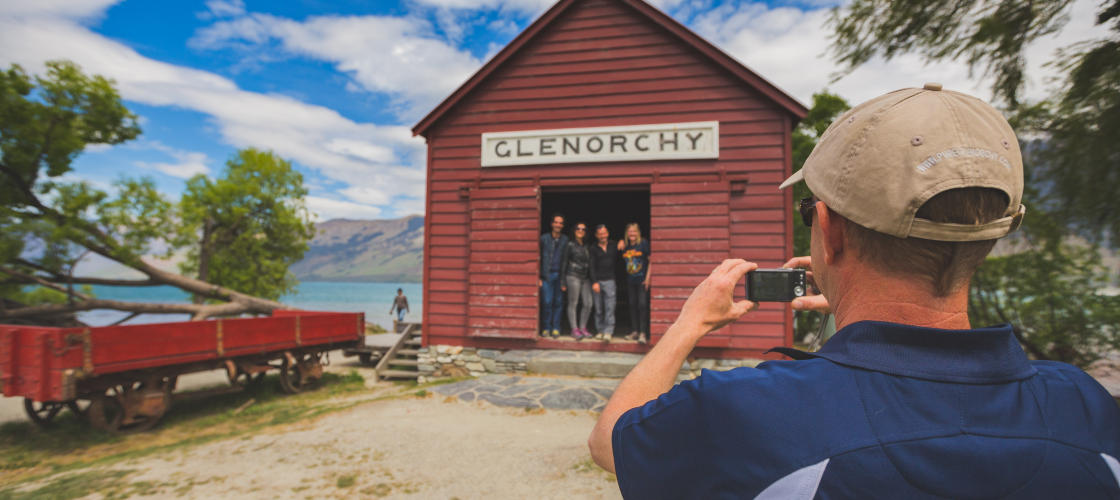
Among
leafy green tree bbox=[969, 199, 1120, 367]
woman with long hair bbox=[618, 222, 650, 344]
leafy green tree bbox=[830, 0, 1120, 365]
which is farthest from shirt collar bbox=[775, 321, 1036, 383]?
leafy green tree bbox=[969, 199, 1120, 367]

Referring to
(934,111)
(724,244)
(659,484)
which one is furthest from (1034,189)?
(659,484)

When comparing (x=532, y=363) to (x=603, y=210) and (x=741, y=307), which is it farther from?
(x=741, y=307)

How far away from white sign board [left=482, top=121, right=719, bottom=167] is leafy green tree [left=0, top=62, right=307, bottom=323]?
11.4 m

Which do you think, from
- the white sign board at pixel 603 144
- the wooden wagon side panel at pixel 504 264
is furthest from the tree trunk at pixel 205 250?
the white sign board at pixel 603 144

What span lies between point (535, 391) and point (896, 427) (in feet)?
23.5

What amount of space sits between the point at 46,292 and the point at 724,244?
21.0m

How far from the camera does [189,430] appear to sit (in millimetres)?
7273

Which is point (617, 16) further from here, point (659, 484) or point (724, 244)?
point (659, 484)

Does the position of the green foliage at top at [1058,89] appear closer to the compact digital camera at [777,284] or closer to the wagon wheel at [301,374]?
the compact digital camera at [777,284]

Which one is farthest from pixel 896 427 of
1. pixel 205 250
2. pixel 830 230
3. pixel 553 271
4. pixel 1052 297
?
pixel 205 250

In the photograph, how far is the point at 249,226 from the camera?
23.6m

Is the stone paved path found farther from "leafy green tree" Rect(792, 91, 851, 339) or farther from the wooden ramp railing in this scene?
Answer: "leafy green tree" Rect(792, 91, 851, 339)

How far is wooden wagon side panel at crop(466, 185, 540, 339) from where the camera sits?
29.0 feet

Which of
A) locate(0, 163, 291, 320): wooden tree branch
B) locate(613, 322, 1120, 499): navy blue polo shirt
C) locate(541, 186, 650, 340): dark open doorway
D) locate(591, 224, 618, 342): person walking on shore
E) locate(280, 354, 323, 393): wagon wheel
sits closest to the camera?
locate(613, 322, 1120, 499): navy blue polo shirt
